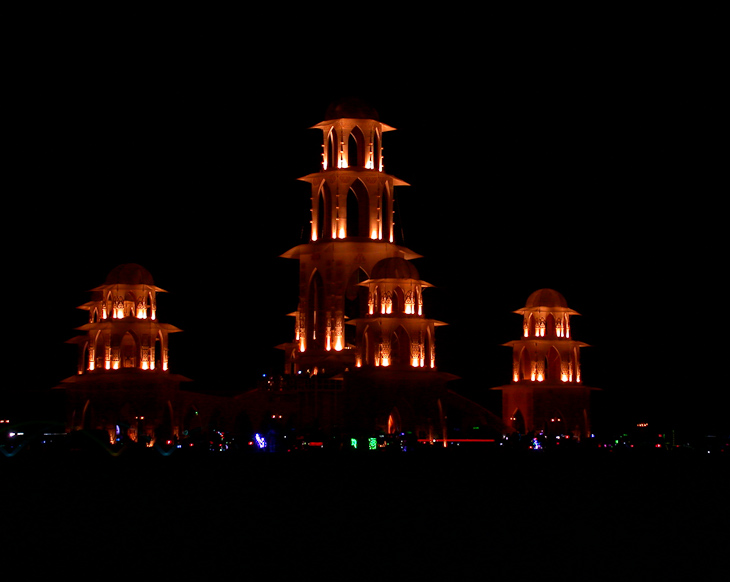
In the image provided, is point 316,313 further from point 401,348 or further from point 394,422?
point 394,422

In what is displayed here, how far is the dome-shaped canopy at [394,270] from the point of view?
61.3m

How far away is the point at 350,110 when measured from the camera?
67.4 metres

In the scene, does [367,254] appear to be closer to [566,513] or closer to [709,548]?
[566,513]

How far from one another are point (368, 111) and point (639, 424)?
1026 inches

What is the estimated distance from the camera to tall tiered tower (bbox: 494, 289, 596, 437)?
225ft

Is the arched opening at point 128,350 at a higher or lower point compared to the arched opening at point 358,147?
lower

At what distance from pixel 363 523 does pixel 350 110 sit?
46652 millimetres

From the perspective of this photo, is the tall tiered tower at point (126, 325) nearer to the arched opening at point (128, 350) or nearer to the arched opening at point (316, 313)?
the arched opening at point (128, 350)

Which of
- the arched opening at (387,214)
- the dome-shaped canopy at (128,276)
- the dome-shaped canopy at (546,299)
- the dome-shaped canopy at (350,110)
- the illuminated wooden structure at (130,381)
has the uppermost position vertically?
the dome-shaped canopy at (350,110)

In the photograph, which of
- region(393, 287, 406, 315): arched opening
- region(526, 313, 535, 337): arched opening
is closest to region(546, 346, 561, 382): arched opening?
region(526, 313, 535, 337): arched opening

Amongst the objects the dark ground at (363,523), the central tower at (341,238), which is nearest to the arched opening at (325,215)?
the central tower at (341,238)

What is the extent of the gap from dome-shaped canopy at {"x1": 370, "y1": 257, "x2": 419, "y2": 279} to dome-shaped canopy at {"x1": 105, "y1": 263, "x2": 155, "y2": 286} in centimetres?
1270

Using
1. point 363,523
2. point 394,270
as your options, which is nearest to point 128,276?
point 394,270

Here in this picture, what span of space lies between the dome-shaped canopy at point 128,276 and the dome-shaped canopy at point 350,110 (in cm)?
1320
